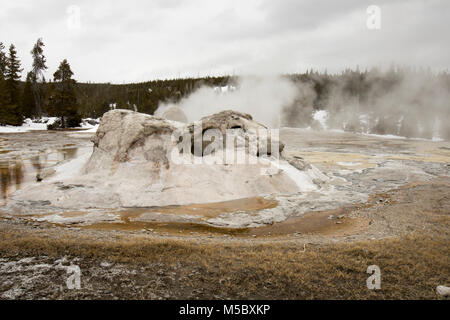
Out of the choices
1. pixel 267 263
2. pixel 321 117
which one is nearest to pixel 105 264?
pixel 267 263

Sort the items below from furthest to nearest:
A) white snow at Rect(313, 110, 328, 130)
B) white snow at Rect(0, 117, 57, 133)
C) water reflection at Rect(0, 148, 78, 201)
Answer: white snow at Rect(313, 110, 328, 130) → white snow at Rect(0, 117, 57, 133) → water reflection at Rect(0, 148, 78, 201)

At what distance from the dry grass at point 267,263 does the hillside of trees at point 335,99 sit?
3902 cm

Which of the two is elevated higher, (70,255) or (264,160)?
(264,160)

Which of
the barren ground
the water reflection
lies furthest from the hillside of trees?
the barren ground

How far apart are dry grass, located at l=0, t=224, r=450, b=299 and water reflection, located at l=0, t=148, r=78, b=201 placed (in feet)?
16.5

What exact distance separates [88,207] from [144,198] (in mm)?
1483

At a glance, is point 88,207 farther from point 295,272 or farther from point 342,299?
point 342,299

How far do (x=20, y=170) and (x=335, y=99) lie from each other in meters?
61.2

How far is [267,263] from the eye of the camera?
4418 millimetres

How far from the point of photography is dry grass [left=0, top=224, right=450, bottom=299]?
148 inches

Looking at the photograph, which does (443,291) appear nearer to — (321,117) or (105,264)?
(105,264)

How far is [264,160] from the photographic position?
11.1m

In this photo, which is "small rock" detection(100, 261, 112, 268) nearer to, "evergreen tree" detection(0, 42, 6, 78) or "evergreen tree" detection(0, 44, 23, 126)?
"evergreen tree" detection(0, 44, 23, 126)
